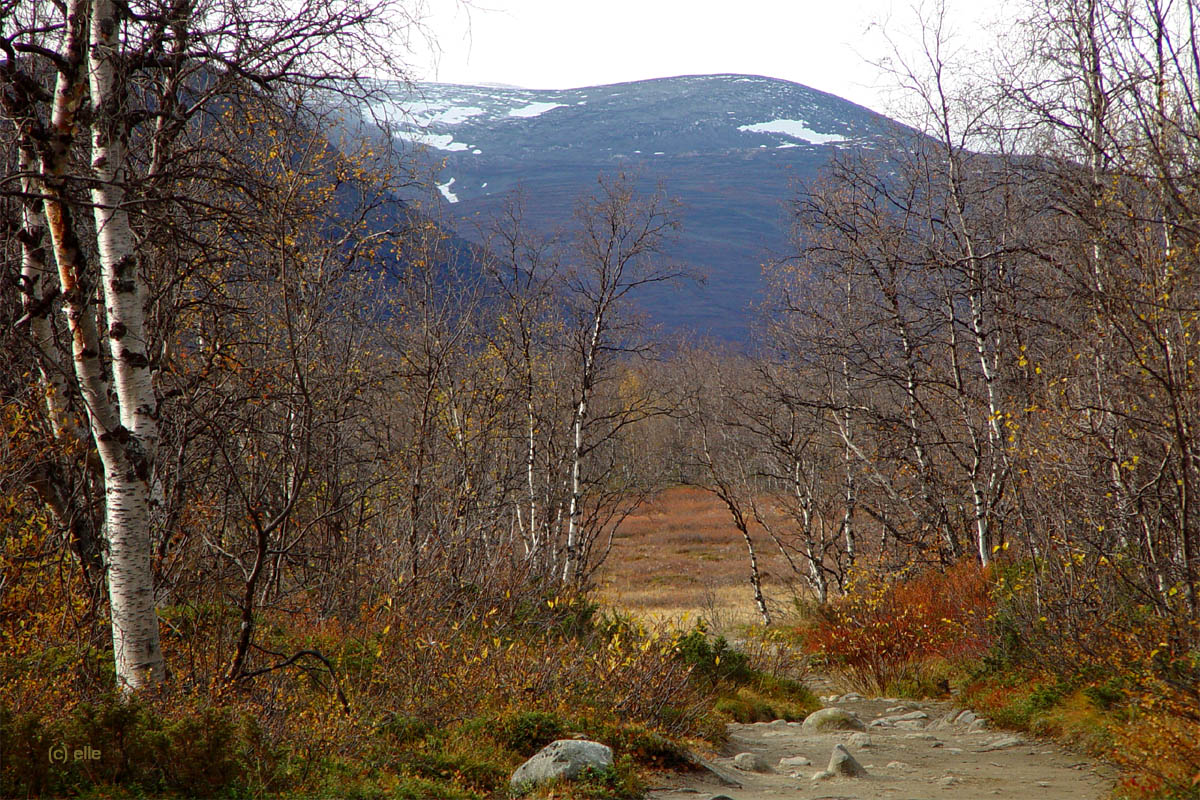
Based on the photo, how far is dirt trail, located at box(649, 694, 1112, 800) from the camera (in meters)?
5.75

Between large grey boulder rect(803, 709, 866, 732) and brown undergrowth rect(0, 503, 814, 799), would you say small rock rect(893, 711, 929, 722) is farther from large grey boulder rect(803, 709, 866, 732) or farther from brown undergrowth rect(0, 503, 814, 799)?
brown undergrowth rect(0, 503, 814, 799)

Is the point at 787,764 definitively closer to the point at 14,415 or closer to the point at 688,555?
the point at 14,415

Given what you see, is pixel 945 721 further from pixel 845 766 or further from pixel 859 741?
pixel 845 766

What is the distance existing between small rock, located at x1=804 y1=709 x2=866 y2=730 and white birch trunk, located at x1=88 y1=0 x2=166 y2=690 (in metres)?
6.14

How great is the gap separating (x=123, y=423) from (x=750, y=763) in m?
5.36

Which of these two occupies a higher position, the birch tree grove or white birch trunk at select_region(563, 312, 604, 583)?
the birch tree grove

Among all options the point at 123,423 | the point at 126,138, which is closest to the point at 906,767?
the point at 123,423

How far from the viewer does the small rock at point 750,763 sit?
21.8 feet

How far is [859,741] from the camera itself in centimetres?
755

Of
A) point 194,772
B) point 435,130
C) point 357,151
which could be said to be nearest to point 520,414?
point 357,151

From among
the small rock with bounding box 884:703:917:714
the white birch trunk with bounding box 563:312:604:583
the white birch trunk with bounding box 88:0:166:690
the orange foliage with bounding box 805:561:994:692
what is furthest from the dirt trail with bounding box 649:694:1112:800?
the white birch trunk with bounding box 563:312:604:583

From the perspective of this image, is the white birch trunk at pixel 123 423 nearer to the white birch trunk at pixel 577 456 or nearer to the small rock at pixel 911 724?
the small rock at pixel 911 724

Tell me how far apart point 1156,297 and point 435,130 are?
5.97m

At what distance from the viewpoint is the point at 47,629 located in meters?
5.57
